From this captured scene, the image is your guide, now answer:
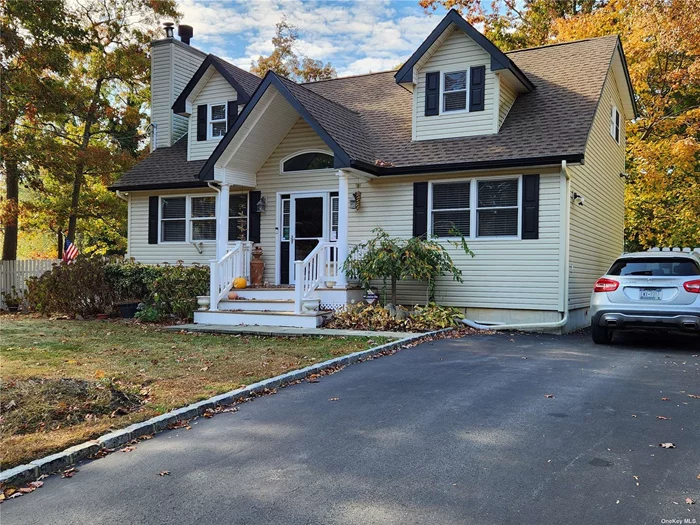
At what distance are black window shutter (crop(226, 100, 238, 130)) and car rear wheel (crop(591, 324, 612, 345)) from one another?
34.9 ft

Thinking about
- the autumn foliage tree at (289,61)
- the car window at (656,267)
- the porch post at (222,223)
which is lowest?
the car window at (656,267)

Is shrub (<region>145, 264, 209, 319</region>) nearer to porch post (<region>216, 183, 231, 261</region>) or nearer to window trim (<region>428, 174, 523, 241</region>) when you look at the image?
porch post (<region>216, 183, 231, 261</region>)

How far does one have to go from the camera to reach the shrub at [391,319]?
10.9 meters

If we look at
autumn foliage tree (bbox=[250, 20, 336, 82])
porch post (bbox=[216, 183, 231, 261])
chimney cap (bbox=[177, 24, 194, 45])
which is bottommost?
porch post (bbox=[216, 183, 231, 261])

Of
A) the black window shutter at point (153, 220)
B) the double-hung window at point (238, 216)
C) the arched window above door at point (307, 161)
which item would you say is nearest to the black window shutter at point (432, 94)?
the arched window above door at point (307, 161)

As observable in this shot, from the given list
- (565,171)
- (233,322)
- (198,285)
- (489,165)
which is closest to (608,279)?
(565,171)

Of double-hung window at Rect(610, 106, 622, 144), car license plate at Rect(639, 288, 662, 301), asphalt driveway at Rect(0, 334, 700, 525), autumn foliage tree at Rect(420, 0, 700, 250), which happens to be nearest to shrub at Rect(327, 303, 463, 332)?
car license plate at Rect(639, 288, 662, 301)

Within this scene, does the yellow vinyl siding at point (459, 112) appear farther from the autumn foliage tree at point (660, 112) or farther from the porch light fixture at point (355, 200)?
the autumn foliage tree at point (660, 112)

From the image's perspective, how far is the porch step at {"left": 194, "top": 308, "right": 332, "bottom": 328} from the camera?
11.3 meters

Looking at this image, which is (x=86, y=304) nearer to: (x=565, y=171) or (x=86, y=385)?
(x=86, y=385)

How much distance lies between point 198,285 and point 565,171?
830 cm

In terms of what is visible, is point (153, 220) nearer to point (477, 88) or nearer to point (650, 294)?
point (477, 88)

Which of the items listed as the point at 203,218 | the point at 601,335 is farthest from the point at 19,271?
the point at 601,335

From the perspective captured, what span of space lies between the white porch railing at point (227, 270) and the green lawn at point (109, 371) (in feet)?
5.25
